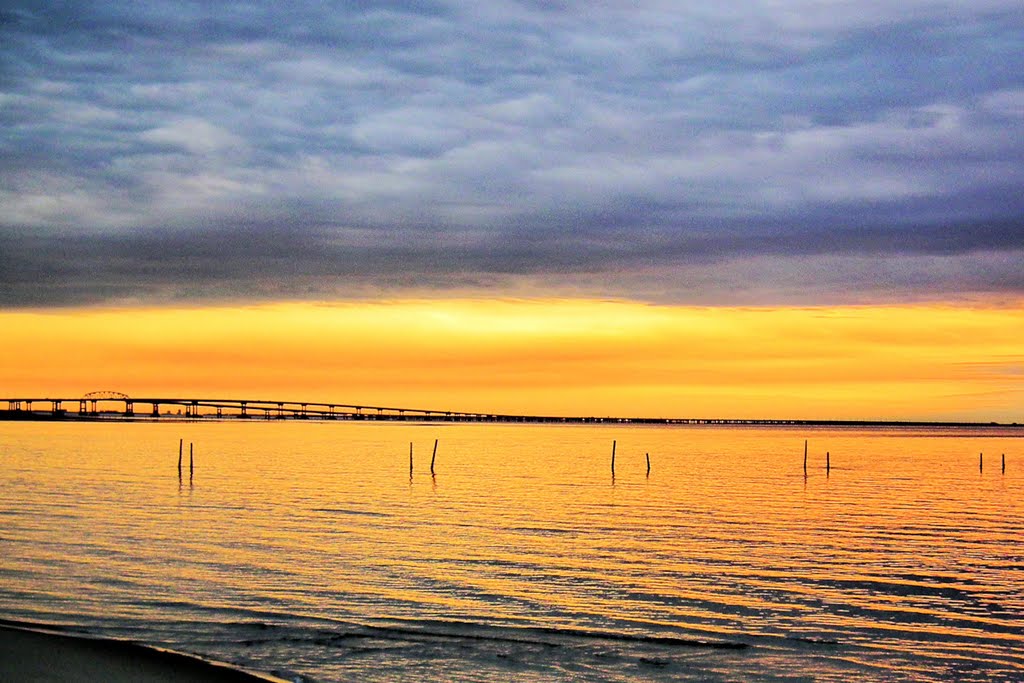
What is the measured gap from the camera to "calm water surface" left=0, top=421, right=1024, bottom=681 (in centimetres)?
2177

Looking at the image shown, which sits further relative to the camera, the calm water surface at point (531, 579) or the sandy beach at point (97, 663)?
the calm water surface at point (531, 579)

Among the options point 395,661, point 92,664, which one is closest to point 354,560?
point 395,661

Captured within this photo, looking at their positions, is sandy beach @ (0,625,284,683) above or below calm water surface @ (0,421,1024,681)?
above

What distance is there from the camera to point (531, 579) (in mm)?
30766

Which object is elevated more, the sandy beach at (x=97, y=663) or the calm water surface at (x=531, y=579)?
the sandy beach at (x=97, y=663)

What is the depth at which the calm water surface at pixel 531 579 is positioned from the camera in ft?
71.4

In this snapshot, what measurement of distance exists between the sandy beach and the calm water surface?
74.7 inches

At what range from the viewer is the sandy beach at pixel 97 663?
1668cm

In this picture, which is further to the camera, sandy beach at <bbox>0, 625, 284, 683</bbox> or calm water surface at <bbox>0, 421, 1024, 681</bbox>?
calm water surface at <bbox>0, 421, 1024, 681</bbox>

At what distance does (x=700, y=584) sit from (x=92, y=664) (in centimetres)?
1783

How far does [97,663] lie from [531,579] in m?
15.2

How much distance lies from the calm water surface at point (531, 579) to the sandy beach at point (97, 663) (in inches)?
74.7

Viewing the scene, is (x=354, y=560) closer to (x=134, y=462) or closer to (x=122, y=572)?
(x=122, y=572)

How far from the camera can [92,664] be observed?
57.8ft
